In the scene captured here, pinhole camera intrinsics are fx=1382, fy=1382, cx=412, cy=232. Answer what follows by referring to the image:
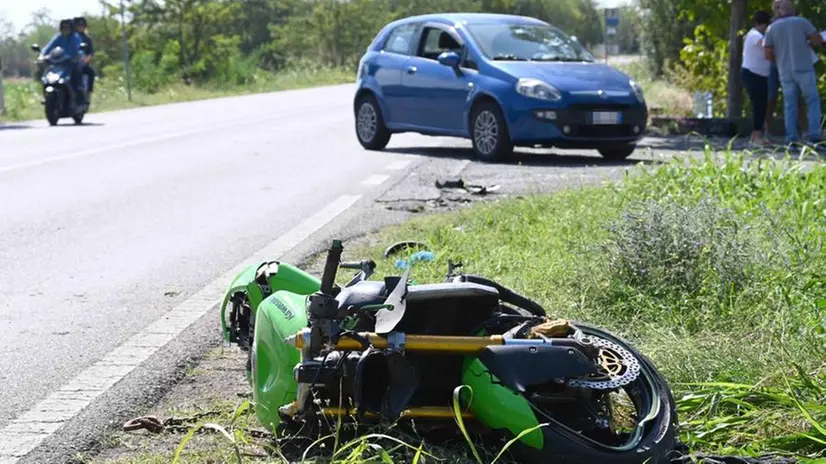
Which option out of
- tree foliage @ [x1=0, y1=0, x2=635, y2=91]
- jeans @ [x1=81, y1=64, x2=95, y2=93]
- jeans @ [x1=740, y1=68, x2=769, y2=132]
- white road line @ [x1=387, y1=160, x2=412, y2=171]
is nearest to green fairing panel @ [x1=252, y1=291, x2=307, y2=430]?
white road line @ [x1=387, y1=160, x2=412, y2=171]

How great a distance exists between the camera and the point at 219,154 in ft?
50.5

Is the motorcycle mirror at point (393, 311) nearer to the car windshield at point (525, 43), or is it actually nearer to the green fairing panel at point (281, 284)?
the green fairing panel at point (281, 284)

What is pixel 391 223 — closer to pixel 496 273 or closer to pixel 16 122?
pixel 496 273

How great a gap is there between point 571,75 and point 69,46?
480 inches

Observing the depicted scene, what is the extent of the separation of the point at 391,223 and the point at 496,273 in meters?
2.82

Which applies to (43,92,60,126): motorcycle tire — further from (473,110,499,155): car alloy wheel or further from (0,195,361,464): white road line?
(0,195,361,464): white road line

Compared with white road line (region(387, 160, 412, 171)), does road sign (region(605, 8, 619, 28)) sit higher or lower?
lower

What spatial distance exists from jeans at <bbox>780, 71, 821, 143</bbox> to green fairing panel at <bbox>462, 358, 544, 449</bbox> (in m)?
12.0

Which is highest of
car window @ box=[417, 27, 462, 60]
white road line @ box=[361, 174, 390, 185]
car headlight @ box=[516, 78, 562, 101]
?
car window @ box=[417, 27, 462, 60]

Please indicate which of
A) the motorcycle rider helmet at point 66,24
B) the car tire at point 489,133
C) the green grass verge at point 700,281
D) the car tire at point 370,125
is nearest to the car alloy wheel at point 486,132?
the car tire at point 489,133

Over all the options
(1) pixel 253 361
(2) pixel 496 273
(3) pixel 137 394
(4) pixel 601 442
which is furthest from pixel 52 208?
(4) pixel 601 442

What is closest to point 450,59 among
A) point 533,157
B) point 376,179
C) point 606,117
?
point 533,157

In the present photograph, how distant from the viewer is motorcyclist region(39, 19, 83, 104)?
23.3 m

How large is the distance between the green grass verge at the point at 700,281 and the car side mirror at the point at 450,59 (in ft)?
19.1
